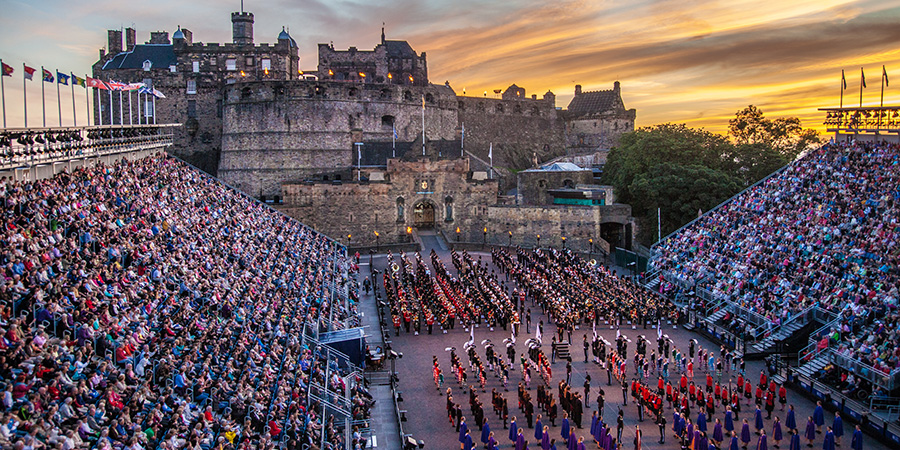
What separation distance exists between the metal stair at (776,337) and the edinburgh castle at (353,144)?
25.6m

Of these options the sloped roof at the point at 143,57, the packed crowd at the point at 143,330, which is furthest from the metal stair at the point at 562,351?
the sloped roof at the point at 143,57

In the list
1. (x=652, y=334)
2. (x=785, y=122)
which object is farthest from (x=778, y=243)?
(x=785, y=122)

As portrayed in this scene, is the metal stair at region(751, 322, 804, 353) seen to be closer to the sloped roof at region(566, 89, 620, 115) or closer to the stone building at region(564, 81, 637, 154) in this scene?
the stone building at region(564, 81, 637, 154)

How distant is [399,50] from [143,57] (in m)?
26.1

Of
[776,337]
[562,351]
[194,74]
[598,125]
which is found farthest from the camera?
[598,125]

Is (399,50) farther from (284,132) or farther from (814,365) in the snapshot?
(814,365)

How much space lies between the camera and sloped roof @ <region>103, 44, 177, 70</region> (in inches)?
2761

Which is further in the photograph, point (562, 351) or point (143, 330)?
point (562, 351)

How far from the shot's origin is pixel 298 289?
33.8 meters

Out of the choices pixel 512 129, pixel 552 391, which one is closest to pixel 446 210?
pixel 512 129

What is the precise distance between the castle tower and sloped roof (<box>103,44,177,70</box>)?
627 centimetres

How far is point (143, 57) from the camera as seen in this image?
70688mm

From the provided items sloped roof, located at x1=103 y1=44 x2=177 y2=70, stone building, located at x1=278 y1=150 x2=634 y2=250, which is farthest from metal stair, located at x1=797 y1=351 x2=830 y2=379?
sloped roof, located at x1=103 y1=44 x2=177 y2=70

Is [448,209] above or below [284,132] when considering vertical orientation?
below
